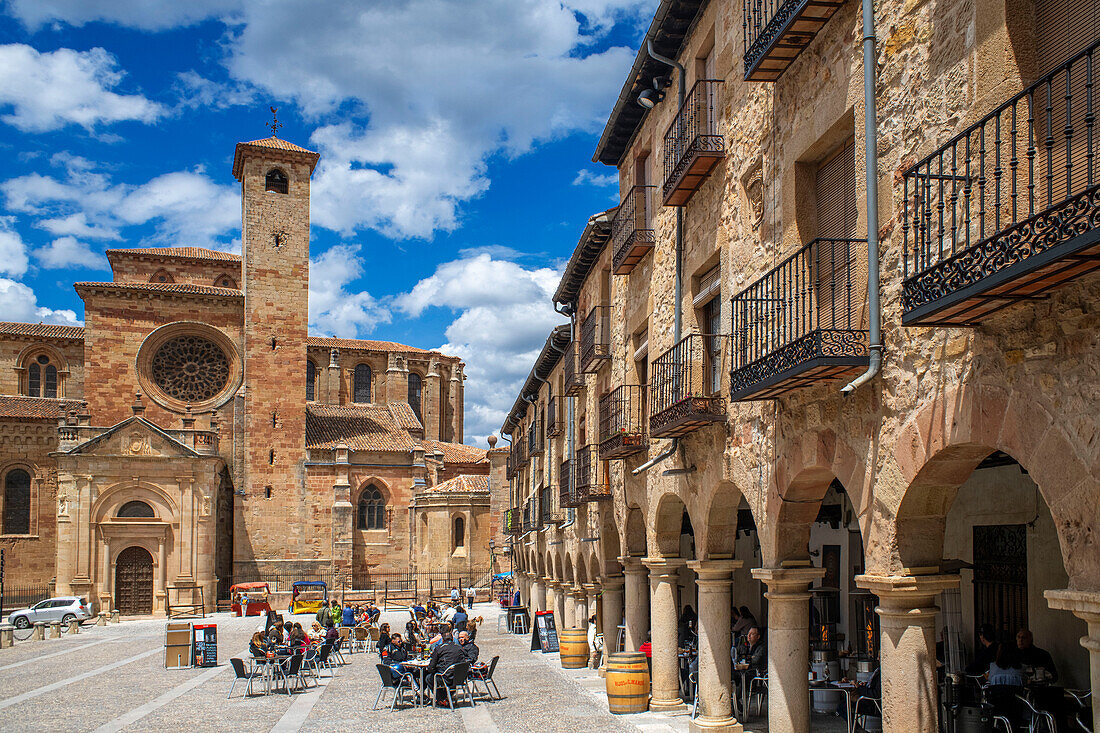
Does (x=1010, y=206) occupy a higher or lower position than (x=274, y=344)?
lower

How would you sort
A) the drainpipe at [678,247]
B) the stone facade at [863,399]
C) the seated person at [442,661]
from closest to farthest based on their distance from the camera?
the stone facade at [863,399], the drainpipe at [678,247], the seated person at [442,661]

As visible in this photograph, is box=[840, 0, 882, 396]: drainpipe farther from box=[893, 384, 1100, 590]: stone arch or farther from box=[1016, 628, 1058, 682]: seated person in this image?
box=[1016, 628, 1058, 682]: seated person

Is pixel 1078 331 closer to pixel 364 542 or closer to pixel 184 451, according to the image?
pixel 184 451

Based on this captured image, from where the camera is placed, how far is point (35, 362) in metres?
55.8

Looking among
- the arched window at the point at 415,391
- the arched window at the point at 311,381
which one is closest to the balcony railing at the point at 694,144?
the arched window at the point at 311,381

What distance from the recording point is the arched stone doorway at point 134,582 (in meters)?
43.5

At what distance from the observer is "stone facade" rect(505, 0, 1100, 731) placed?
577 centimetres

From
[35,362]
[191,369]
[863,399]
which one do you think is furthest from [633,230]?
[35,362]

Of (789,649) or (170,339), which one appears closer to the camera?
(789,649)

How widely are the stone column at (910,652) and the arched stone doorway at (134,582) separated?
42.4 meters

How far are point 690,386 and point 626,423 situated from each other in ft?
13.0

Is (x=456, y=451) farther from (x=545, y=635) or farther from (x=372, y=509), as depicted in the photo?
(x=545, y=635)

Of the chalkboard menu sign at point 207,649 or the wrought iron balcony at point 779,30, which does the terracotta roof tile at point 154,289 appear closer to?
the chalkboard menu sign at point 207,649

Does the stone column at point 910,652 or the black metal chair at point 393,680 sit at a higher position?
the stone column at point 910,652
